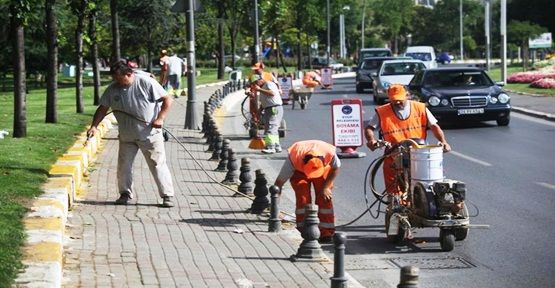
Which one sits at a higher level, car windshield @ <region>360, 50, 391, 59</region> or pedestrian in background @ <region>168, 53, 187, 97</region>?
car windshield @ <region>360, 50, 391, 59</region>

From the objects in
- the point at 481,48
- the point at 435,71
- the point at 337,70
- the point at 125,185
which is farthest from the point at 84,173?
the point at 481,48

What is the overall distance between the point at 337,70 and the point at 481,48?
53984mm

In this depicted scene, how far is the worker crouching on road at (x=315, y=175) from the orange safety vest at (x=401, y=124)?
909 mm

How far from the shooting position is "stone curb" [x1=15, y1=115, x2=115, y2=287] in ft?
24.6

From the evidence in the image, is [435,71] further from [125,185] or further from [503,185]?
[125,185]

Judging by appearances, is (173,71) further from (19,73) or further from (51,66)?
(19,73)

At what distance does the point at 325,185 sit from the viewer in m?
10.8

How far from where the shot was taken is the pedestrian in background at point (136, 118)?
12641mm

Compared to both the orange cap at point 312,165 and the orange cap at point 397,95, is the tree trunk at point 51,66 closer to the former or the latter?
the orange cap at point 397,95

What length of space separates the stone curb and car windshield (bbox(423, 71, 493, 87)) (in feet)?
44.2

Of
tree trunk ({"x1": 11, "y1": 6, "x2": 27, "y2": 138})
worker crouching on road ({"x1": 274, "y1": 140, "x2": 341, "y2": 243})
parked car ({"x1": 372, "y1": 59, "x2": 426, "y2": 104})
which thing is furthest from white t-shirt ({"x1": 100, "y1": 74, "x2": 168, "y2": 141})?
parked car ({"x1": 372, "y1": 59, "x2": 426, "y2": 104})

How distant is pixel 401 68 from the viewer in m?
39.9

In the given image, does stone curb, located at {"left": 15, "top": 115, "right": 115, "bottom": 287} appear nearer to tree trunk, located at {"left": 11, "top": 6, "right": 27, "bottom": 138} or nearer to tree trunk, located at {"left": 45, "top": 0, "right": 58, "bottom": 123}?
tree trunk, located at {"left": 11, "top": 6, "right": 27, "bottom": 138}

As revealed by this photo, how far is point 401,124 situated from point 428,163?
1.01 metres
